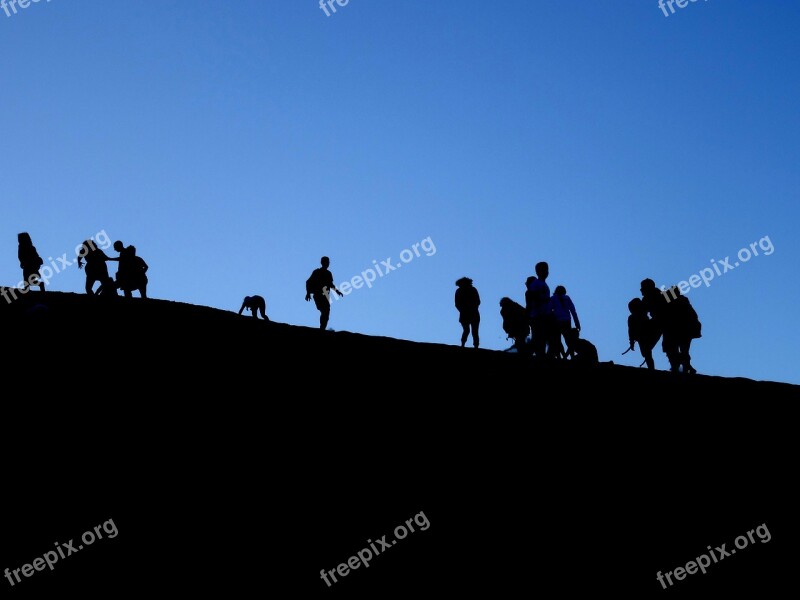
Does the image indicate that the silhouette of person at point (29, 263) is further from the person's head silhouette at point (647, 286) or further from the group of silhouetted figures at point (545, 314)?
the person's head silhouette at point (647, 286)

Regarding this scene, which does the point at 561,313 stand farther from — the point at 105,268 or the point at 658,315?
the point at 105,268

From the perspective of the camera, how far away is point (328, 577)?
10352 millimetres

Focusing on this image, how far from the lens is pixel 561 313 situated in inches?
705

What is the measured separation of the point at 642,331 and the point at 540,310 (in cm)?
208

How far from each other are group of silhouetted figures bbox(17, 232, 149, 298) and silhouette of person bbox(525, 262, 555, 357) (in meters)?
9.53

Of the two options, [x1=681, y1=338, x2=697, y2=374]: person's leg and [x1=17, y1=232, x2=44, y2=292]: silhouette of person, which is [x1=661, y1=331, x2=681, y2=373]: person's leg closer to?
[x1=681, y1=338, x2=697, y2=374]: person's leg

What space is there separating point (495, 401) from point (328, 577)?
569cm

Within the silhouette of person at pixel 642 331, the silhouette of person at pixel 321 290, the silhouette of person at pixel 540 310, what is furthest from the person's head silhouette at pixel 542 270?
the silhouette of person at pixel 321 290

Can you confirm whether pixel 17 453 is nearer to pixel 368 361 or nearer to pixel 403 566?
pixel 403 566

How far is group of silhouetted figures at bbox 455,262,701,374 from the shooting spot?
57.5 ft

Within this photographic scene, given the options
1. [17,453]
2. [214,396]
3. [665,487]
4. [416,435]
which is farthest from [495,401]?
[17,453]

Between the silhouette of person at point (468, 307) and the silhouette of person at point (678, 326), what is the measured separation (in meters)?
4.15

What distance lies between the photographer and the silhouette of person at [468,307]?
19.9 metres

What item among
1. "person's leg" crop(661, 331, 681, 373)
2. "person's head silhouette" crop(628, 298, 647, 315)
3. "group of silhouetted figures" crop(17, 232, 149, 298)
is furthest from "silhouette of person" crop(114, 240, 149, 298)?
"person's leg" crop(661, 331, 681, 373)
